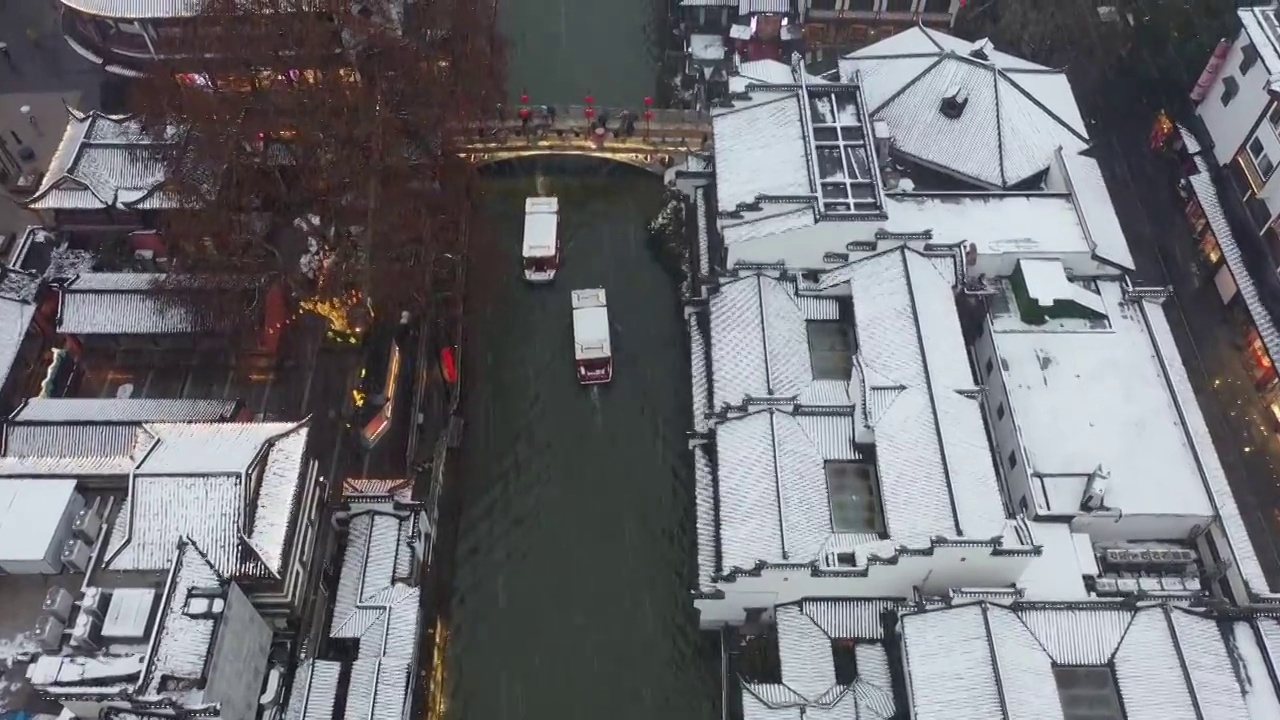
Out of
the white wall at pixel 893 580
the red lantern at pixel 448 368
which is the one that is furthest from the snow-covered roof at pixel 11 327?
the white wall at pixel 893 580

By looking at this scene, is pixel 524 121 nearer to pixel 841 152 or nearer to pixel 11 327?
pixel 841 152

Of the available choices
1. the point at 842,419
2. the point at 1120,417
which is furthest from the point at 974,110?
the point at 842,419

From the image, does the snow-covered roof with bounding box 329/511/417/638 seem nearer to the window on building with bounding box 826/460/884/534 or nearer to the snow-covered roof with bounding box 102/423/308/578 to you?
the snow-covered roof with bounding box 102/423/308/578

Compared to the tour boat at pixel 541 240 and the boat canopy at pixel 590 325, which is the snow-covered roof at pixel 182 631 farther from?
the tour boat at pixel 541 240

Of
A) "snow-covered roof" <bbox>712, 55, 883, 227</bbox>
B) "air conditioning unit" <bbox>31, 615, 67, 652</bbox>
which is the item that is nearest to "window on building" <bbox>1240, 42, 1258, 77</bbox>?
"snow-covered roof" <bbox>712, 55, 883, 227</bbox>

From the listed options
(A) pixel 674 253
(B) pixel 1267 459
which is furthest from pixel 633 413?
(B) pixel 1267 459
